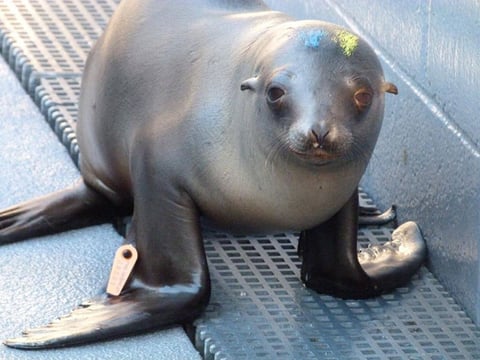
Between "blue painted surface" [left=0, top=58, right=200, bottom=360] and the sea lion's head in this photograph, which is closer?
the sea lion's head

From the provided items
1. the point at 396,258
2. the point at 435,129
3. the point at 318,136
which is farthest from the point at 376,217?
the point at 318,136

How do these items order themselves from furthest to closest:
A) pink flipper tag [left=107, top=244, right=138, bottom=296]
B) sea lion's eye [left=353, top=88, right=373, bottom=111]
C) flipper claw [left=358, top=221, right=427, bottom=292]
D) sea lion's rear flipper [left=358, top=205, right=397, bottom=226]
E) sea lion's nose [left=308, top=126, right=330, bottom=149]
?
sea lion's rear flipper [left=358, top=205, right=397, bottom=226] < flipper claw [left=358, top=221, right=427, bottom=292] < pink flipper tag [left=107, top=244, right=138, bottom=296] < sea lion's eye [left=353, top=88, right=373, bottom=111] < sea lion's nose [left=308, top=126, right=330, bottom=149]

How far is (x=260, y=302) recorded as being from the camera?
4.63 meters

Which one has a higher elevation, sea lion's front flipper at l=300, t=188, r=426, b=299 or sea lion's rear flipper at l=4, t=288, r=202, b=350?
sea lion's front flipper at l=300, t=188, r=426, b=299

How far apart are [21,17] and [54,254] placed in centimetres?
215

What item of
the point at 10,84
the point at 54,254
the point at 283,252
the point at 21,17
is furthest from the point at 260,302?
the point at 21,17

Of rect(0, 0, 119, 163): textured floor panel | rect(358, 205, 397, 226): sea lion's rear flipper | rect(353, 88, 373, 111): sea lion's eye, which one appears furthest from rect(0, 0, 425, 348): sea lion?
rect(0, 0, 119, 163): textured floor panel

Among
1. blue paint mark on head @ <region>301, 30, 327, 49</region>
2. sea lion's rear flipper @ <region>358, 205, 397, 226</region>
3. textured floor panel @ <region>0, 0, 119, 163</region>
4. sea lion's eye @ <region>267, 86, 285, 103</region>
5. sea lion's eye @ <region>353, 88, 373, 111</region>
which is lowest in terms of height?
textured floor panel @ <region>0, 0, 119, 163</region>

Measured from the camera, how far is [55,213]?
5078mm

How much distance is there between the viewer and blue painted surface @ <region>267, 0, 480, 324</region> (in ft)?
15.2

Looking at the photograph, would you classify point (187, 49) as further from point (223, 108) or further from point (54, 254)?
point (54, 254)

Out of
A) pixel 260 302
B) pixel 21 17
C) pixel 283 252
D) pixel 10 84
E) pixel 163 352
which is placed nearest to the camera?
pixel 163 352

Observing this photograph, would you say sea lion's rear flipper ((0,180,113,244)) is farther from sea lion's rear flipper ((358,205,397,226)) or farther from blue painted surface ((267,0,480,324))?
blue painted surface ((267,0,480,324))

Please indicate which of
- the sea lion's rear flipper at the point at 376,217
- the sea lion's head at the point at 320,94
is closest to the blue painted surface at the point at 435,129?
the sea lion's rear flipper at the point at 376,217
